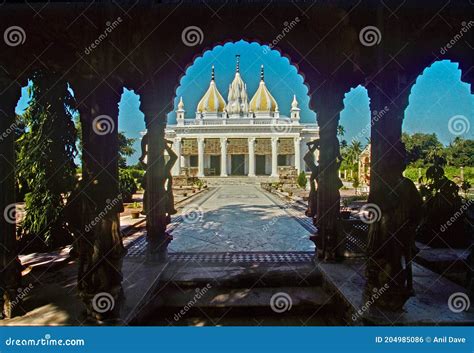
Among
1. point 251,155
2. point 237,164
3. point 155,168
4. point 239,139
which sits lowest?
point 155,168

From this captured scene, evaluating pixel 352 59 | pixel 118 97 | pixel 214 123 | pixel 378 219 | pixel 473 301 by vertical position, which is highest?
pixel 214 123

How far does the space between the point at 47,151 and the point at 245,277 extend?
501 centimetres

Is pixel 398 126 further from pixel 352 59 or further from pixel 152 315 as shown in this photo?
pixel 152 315

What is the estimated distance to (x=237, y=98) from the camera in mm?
57406

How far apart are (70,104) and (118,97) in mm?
4363

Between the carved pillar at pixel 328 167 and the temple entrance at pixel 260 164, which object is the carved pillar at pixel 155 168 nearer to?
the carved pillar at pixel 328 167

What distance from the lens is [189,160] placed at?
55188 millimetres

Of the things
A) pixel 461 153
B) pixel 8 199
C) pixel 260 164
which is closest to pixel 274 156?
pixel 260 164

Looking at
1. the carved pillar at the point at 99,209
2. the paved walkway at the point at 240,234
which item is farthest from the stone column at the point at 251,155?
the carved pillar at the point at 99,209

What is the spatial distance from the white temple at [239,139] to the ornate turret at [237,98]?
0.61ft

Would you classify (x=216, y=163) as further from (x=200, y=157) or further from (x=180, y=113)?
(x=180, y=113)

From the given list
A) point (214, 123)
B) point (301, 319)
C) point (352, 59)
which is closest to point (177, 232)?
point (301, 319)

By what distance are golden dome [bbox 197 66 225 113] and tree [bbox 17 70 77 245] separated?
51931 mm

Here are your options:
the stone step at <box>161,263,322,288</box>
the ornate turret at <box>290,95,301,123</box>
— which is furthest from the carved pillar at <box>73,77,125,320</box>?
the ornate turret at <box>290,95,301,123</box>
